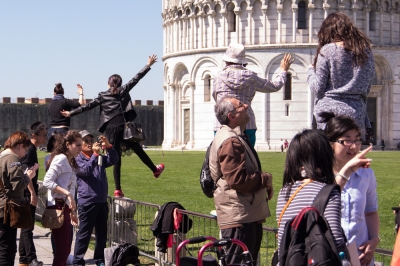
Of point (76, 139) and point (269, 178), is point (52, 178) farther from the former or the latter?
point (269, 178)

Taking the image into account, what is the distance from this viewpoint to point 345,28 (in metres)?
6.57

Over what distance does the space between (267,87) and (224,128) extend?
1710mm

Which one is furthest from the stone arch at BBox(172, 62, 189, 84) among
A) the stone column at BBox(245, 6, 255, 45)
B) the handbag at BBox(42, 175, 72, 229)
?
the handbag at BBox(42, 175, 72, 229)

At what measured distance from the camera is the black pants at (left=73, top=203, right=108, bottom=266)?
371 inches

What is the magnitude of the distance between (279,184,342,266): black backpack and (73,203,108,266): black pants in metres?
5.23

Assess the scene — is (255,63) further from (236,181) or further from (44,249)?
(236,181)

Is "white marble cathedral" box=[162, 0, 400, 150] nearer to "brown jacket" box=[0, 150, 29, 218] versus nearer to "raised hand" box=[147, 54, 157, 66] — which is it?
"raised hand" box=[147, 54, 157, 66]

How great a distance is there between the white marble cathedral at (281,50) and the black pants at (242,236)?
169 ft

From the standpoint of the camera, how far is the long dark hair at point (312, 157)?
4906 millimetres

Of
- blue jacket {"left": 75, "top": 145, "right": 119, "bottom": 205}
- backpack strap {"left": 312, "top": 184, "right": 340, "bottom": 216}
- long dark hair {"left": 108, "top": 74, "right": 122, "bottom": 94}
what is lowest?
blue jacket {"left": 75, "top": 145, "right": 119, "bottom": 205}

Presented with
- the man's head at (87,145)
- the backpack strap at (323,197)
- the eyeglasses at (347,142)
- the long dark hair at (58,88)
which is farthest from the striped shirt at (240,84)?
the long dark hair at (58,88)

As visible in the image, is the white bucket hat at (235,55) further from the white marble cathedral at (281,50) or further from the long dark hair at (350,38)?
the white marble cathedral at (281,50)

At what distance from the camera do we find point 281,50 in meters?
58.3

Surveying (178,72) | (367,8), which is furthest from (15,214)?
(178,72)
